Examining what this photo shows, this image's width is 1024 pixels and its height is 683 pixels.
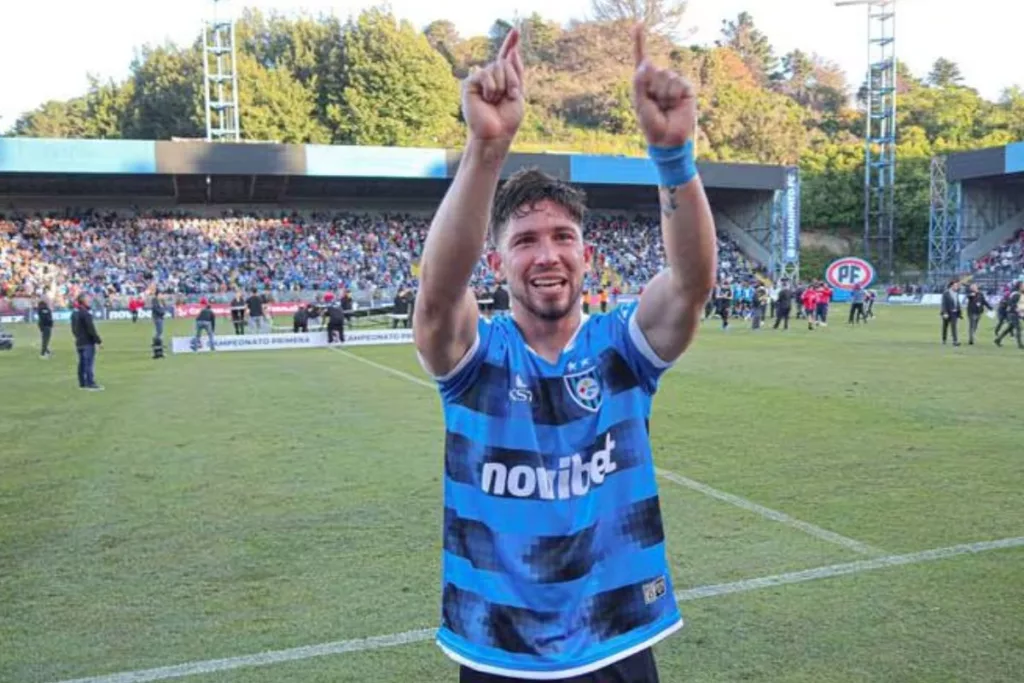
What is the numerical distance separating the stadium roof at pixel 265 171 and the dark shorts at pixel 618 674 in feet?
130

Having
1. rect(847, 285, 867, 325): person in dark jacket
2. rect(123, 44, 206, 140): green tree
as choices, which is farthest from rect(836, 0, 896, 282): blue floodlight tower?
rect(123, 44, 206, 140): green tree

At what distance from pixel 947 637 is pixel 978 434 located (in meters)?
6.16

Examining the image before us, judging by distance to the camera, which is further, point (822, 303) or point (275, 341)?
point (822, 303)

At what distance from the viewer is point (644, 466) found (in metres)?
2.55

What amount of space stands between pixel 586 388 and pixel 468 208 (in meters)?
0.63

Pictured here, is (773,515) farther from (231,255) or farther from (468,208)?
(231,255)

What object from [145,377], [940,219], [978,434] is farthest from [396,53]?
[978,434]

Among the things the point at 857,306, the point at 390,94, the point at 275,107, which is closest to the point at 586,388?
the point at 857,306

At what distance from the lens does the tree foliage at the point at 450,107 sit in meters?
66.9

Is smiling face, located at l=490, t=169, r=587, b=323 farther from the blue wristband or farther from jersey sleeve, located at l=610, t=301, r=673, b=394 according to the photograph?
the blue wristband

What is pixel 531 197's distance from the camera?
96.9 inches

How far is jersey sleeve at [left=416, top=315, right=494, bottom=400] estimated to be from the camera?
2.41 m

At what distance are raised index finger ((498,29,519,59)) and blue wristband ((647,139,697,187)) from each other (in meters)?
0.42

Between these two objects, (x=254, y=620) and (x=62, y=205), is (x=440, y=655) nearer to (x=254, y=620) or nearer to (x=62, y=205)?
(x=254, y=620)
